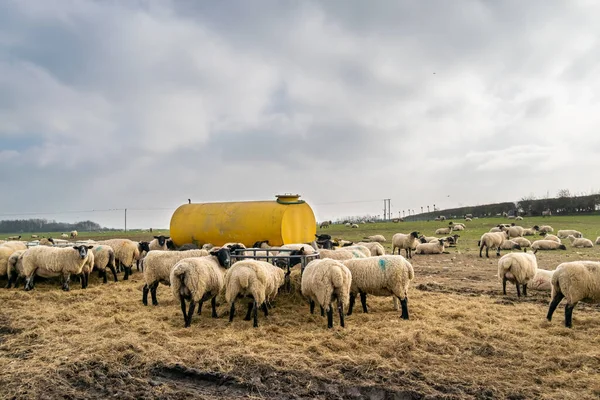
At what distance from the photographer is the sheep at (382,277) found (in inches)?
390

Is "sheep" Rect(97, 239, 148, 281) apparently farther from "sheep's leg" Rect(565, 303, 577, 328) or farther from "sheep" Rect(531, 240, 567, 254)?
"sheep" Rect(531, 240, 567, 254)

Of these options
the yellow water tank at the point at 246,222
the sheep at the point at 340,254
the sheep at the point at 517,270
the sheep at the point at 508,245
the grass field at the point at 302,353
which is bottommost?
the grass field at the point at 302,353

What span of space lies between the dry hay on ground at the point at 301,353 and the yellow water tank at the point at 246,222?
15.7 ft

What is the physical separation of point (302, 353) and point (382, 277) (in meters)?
3.66

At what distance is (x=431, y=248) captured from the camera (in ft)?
87.0

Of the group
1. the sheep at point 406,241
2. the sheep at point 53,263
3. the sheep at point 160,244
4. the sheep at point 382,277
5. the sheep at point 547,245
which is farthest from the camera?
the sheep at point 547,245

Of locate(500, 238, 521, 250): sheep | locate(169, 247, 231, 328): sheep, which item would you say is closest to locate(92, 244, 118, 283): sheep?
locate(169, 247, 231, 328): sheep

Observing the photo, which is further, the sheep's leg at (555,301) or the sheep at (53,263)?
the sheep at (53,263)

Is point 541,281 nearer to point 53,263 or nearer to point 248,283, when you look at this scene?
point 248,283

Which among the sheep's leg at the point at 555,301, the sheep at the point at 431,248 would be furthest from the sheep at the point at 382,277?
the sheep at the point at 431,248

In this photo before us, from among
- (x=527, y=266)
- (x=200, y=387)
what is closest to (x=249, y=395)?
(x=200, y=387)

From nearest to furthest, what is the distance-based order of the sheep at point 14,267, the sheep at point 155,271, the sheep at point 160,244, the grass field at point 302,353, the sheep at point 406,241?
the grass field at point 302,353
the sheep at point 155,271
the sheep at point 14,267
the sheep at point 160,244
the sheep at point 406,241

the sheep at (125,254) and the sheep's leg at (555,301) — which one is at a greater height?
the sheep at (125,254)

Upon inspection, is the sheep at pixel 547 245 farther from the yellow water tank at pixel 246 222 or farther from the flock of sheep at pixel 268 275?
the yellow water tank at pixel 246 222
